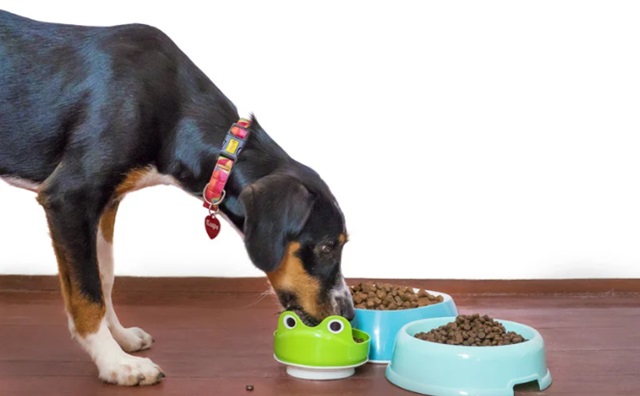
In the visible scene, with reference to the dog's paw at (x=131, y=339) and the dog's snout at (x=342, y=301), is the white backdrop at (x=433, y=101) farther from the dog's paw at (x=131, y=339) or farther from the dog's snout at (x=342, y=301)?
the dog's snout at (x=342, y=301)

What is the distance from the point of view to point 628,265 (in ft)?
14.4

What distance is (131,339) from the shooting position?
318 cm

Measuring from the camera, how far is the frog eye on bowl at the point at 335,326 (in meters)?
2.80

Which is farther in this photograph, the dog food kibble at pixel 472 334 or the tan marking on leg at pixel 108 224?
the tan marking on leg at pixel 108 224

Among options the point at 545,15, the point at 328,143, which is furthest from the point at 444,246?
the point at 545,15

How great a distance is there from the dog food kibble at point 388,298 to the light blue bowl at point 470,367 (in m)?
0.38

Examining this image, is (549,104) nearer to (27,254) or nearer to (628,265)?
(628,265)

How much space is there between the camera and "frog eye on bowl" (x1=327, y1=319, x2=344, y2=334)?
280cm

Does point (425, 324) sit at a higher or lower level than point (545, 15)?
lower

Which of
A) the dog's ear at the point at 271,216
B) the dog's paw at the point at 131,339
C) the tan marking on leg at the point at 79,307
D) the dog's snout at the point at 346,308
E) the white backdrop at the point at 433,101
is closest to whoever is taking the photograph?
the dog's ear at the point at 271,216

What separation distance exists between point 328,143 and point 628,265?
1.54m

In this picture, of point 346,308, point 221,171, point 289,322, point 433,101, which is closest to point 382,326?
point 346,308

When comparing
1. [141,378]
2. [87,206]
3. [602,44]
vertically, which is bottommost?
[141,378]

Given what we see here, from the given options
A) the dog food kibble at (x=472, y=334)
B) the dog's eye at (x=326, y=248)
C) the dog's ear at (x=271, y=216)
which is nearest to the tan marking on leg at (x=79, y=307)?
the dog's ear at (x=271, y=216)
